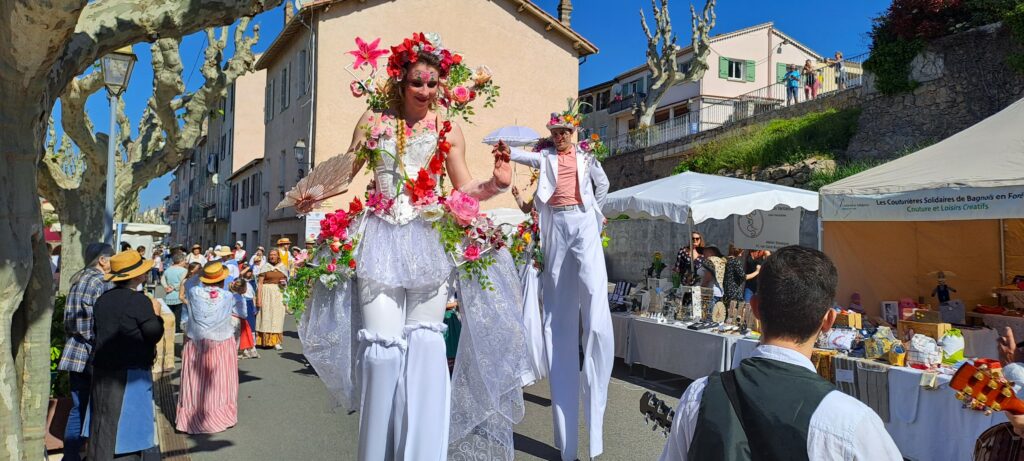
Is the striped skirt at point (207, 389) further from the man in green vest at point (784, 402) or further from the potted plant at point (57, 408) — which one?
the man in green vest at point (784, 402)

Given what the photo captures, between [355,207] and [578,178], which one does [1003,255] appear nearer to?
[578,178]

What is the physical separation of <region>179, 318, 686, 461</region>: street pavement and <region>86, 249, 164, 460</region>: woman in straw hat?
0.67 meters

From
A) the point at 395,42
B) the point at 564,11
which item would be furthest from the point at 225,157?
the point at 564,11

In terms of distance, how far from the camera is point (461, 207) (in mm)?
3340

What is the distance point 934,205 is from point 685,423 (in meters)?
5.11

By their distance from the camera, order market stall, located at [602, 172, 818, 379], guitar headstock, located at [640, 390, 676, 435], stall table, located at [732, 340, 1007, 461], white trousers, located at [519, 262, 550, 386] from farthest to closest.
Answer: market stall, located at [602, 172, 818, 379]
white trousers, located at [519, 262, 550, 386]
stall table, located at [732, 340, 1007, 461]
guitar headstock, located at [640, 390, 676, 435]

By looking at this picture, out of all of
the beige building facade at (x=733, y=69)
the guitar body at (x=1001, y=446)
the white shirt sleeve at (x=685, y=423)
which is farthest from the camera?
the beige building facade at (x=733, y=69)

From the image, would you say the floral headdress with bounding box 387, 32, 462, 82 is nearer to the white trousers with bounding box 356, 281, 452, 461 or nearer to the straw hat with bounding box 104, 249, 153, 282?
the white trousers with bounding box 356, 281, 452, 461

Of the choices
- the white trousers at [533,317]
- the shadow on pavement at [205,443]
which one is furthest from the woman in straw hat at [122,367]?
the white trousers at [533,317]

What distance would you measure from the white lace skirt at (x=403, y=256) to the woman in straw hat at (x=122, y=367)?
2049mm

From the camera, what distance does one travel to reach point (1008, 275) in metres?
8.41

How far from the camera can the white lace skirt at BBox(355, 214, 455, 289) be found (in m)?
3.18

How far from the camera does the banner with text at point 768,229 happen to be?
35.2 feet

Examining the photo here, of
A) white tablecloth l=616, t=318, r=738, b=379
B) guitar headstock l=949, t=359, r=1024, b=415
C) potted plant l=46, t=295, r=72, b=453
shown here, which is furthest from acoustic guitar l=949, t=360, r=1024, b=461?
potted plant l=46, t=295, r=72, b=453
